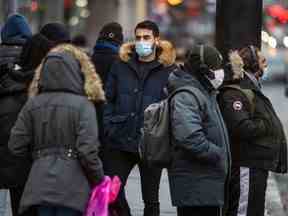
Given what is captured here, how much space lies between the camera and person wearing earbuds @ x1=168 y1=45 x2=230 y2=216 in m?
6.84

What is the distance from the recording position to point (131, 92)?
8.82 m

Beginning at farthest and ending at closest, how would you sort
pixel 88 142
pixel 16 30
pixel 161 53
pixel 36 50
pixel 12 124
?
pixel 161 53 < pixel 16 30 < pixel 36 50 < pixel 12 124 < pixel 88 142

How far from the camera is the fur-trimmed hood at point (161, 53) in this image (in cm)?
894

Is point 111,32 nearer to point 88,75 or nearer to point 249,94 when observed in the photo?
point 249,94

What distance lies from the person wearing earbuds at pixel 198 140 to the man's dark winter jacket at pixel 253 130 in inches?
35.2

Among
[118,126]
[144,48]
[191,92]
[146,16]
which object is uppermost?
[144,48]

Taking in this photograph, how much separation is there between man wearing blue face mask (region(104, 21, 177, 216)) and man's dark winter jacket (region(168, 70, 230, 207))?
171 cm

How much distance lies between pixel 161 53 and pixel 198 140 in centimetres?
230

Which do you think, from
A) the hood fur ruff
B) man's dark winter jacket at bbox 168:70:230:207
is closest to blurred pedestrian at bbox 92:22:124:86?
man's dark winter jacket at bbox 168:70:230:207

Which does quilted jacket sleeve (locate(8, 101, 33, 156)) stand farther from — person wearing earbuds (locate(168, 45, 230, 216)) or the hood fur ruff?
person wearing earbuds (locate(168, 45, 230, 216))

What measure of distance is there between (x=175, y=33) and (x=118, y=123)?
50881 mm

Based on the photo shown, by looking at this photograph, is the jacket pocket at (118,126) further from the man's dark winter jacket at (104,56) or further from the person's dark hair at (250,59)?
the person's dark hair at (250,59)

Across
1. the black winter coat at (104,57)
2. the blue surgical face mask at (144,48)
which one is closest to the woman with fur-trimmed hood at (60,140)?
the blue surgical face mask at (144,48)

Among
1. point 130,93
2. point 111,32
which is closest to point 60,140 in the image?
point 130,93
